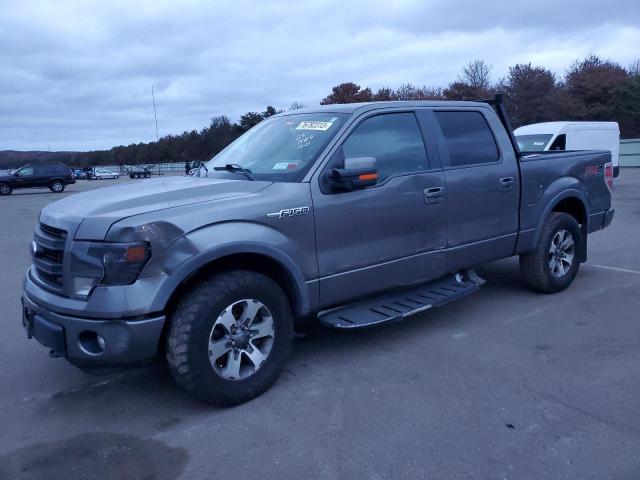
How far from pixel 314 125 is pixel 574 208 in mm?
3459

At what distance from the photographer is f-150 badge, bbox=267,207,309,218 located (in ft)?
13.2

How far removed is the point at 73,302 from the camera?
140 inches

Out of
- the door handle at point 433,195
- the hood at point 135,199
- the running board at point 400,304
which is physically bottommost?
the running board at point 400,304

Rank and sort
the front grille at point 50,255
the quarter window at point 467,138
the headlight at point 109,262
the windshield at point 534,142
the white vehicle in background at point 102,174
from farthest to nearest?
1. the white vehicle in background at point 102,174
2. the windshield at point 534,142
3. the quarter window at point 467,138
4. the front grille at point 50,255
5. the headlight at point 109,262

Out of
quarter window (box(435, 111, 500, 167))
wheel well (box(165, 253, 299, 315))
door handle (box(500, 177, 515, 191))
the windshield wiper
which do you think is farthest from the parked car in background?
wheel well (box(165, 253, 299, 315))

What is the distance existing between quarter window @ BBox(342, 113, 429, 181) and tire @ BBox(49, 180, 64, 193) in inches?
1254

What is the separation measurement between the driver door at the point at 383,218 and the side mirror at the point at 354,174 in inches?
3.4

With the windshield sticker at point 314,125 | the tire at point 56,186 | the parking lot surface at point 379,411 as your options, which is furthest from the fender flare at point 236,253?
the tire at point 56,186

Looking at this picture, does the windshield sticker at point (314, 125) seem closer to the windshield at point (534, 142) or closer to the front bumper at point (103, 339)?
the front bumper at point (103, 339)

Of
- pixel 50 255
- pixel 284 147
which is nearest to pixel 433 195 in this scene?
pixel 284 147

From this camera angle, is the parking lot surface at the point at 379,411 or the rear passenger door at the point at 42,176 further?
the rear passenger door at the point at 42,176

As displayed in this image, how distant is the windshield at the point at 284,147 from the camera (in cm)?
444

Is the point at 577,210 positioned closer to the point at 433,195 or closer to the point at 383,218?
the point at 433,195

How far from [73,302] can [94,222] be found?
→ 496 millimetres
